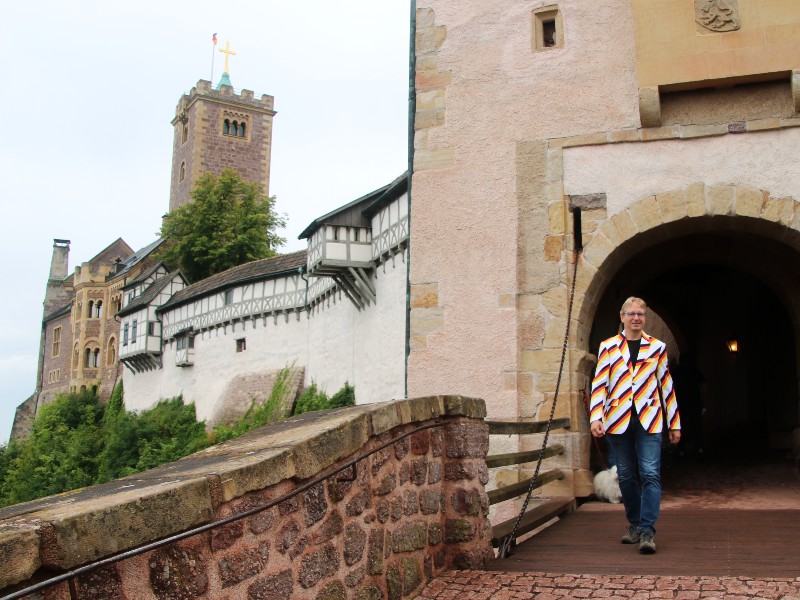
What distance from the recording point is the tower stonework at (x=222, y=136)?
1943 inches

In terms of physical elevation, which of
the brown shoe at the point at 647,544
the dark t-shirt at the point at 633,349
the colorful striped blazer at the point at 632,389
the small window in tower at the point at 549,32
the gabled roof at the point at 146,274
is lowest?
the brown shoe at the point at 647,544

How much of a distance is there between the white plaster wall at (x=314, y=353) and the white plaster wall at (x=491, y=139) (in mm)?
11430

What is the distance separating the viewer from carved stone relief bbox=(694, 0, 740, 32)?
712cm

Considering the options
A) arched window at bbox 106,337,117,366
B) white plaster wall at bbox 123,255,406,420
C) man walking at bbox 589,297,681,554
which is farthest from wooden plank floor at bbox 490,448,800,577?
arched window at bbox 106,337,117,366

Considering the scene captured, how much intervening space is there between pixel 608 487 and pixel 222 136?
45.9 meters

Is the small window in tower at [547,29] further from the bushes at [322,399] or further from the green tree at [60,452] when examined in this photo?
the green tree at [60,452]

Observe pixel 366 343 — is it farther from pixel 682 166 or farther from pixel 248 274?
pixel 682 166

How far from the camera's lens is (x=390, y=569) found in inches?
148

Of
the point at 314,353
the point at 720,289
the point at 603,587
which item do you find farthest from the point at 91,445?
the point at 603,587

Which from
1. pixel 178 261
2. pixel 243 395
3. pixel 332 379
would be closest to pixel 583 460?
pixel 332 379

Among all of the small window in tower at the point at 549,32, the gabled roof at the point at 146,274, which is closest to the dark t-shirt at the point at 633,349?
the small window in tower at the point at 549,32

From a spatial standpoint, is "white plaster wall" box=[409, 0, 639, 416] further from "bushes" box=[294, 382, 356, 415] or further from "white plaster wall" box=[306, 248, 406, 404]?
"bushes" box=[294, 382, 356, 415]

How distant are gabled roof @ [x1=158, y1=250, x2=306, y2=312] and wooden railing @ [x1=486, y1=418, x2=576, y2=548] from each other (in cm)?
2005

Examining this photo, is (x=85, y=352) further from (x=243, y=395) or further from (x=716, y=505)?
(x=716, y=505)
